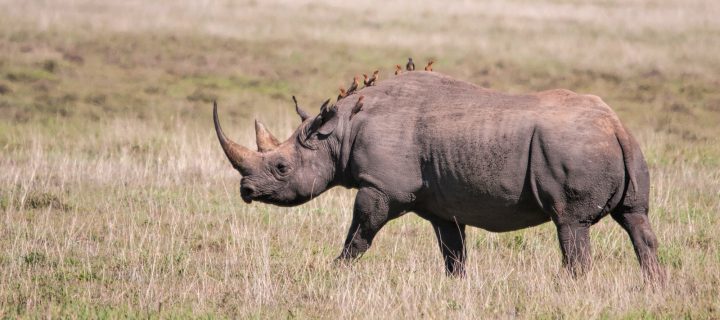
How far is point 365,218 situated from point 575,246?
5.44 ft

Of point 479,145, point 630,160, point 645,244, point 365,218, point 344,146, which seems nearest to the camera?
point 630,160

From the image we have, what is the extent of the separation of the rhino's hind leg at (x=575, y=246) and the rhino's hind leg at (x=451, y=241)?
1.09 metres

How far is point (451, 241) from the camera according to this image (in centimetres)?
930

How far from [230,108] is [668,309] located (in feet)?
45.7

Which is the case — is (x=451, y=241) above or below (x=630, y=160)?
below

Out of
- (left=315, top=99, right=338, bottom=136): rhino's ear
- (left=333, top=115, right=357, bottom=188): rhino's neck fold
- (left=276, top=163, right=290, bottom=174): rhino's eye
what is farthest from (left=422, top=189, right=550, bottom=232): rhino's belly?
(left=276, top=163, right=290, bottom=174): rhino's eye

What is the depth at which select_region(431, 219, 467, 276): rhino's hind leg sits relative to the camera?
9.27 m

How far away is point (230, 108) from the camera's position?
2073 centimetres

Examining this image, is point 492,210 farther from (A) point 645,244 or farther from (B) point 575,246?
(A) point 645,244

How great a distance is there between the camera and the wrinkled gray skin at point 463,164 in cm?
816

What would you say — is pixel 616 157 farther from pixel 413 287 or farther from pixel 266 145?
pixel 266 145

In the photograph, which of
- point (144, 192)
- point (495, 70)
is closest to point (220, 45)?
point (495, 70)

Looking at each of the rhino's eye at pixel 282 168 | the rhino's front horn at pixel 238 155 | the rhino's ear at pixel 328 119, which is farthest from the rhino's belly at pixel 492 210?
the rhino's front horn at pixel 238 155

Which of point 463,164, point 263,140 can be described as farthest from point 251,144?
point 463,164
